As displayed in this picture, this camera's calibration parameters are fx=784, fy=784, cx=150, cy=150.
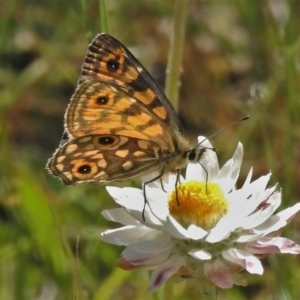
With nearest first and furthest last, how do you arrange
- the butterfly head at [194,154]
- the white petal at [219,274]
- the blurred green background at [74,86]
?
1. the white petal at [219,274]
2. the butterfly head at [194,154]
3. the blurred green background at [74,86]

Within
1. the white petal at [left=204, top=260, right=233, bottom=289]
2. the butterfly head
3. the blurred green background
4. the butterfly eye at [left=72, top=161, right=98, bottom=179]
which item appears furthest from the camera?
the blurred green background

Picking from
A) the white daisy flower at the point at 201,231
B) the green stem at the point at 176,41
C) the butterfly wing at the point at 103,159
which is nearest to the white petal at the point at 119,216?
the white daisy flower at the point at 201,231

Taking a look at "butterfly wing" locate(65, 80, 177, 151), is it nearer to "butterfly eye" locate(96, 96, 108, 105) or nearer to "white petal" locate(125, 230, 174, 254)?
"butterfly eye" locate(96, 96, 108, 105)

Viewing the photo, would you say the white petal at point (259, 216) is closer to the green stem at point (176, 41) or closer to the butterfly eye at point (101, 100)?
the butterfly eye at point (101, 100)

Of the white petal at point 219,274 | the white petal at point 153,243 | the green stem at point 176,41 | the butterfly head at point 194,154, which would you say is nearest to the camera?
the white petal at point 219,274

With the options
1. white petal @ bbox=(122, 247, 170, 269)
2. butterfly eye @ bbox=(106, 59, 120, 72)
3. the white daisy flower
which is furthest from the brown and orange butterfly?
white petal @ bbox=(122, 247, 170, 269)

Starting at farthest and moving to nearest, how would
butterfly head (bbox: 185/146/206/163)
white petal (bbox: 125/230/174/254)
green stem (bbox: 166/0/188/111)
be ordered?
green stem (bbox: 166/0/188/111) → butterfly head (bbox: 185/146/206/163) → white petal (bbox: 125/230/174/254)

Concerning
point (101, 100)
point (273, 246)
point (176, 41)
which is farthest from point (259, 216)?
point (176, 41)
